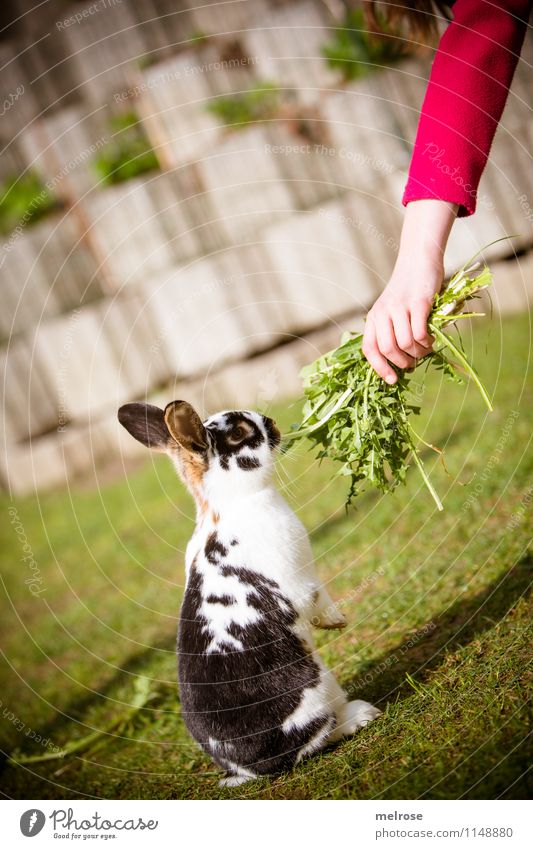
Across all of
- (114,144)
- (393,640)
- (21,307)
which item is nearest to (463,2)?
(393,640)

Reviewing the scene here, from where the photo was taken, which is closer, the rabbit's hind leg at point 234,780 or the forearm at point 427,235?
the forearm at point 427,235

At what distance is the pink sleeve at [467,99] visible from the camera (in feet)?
8.58

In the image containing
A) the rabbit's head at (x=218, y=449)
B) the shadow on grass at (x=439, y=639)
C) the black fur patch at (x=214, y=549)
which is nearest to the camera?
the black fur patch at (x=214, y=549)

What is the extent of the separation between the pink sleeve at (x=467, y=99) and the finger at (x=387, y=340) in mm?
474

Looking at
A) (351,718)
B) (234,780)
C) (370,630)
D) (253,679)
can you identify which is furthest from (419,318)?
(234,780)

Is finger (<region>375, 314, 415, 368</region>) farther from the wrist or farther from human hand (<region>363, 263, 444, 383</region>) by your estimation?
the wrist

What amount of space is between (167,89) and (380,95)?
99.0 inches

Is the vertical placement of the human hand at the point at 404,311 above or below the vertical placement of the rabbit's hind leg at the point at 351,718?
above

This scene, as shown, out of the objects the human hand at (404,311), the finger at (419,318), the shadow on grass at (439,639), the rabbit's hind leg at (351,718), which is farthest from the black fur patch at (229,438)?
the shadow on grass at (439,639)

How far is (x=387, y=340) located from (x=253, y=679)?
135 centimetres

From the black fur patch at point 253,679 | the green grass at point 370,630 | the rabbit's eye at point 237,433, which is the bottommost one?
the green grass at point 370,630

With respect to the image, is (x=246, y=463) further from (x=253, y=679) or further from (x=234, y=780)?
(x=234, y=780)

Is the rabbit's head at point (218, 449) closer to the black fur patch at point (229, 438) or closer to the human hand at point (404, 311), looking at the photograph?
the black fur patch at point (229, 438)

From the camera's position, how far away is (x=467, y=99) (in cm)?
264
